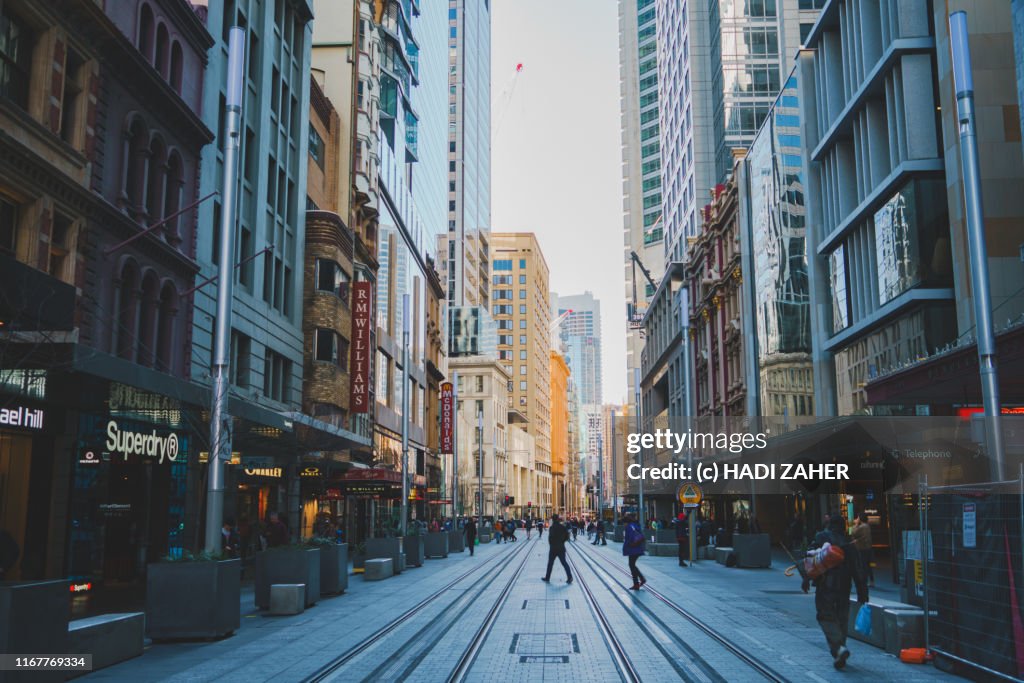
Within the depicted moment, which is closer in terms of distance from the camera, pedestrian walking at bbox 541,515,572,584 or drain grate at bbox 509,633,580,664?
drain grate at bbox 509,633,580,664

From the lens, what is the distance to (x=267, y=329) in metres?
33.4

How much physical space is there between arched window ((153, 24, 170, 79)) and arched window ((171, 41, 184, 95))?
0.42 metres

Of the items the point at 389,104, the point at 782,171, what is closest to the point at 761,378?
the point at 782,171

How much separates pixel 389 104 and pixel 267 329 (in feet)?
91.6

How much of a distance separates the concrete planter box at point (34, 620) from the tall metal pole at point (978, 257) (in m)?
13.5

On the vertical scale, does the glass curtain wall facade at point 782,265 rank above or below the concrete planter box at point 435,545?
above

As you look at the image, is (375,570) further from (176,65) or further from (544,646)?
(176,65)

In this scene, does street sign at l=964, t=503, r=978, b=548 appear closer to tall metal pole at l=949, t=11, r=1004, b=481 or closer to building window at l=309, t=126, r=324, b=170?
tall metal pole at l=949, t=11, r=1004, b=481

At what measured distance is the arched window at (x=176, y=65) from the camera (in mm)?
25594

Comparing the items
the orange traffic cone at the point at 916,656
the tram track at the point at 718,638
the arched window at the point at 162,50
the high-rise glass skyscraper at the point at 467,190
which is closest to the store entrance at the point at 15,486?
the arched window at the point at 162,50

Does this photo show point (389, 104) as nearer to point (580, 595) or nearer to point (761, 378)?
point (761, 378)

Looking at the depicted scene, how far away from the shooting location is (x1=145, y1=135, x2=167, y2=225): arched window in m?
24.0

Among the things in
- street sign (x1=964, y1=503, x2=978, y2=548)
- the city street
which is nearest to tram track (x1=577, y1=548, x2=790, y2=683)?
the city street

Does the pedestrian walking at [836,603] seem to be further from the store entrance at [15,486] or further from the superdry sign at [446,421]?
the superdry sign at [446,421]
